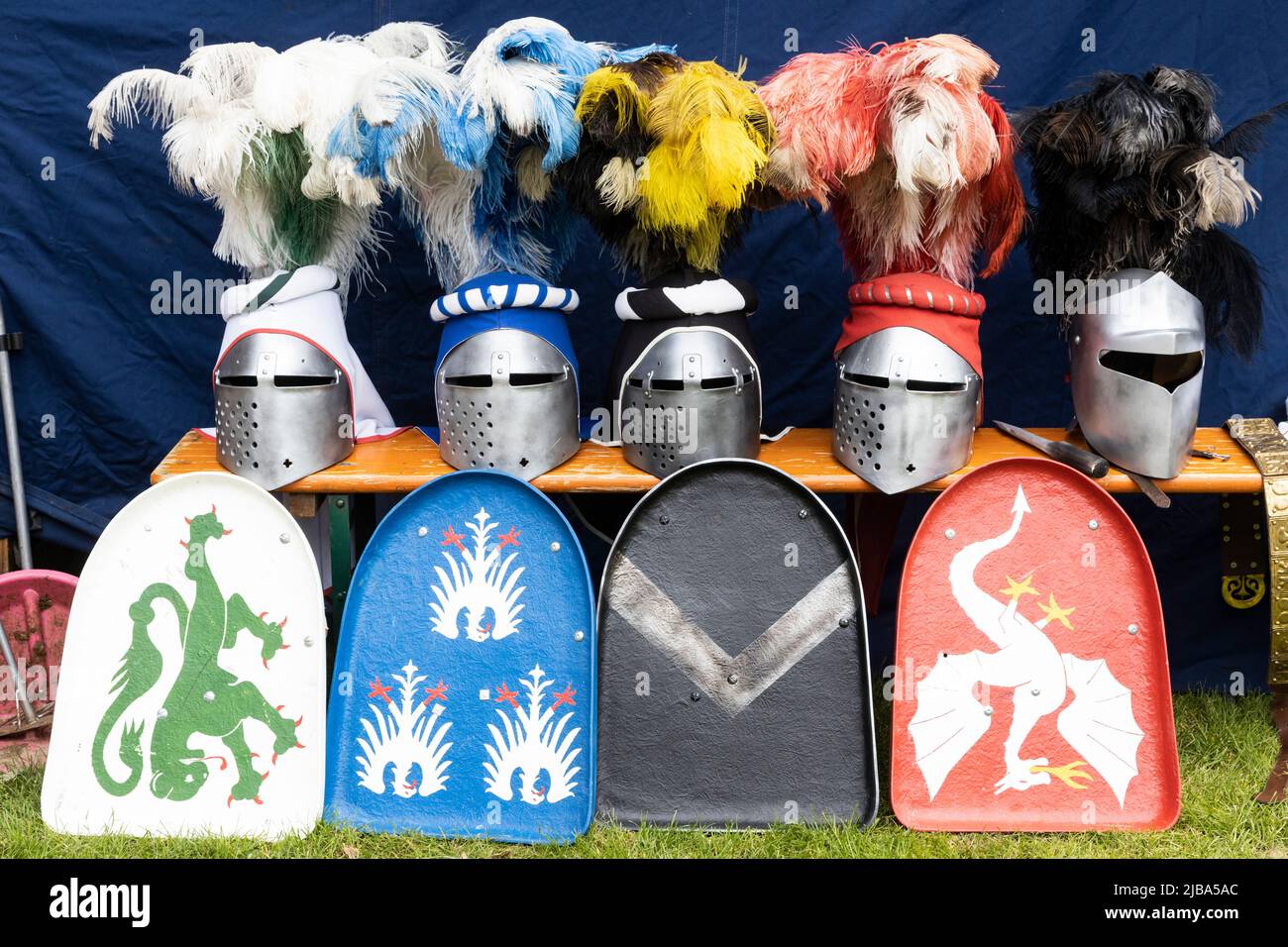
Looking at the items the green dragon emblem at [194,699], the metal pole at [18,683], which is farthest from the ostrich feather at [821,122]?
the metal pole at [18,683]

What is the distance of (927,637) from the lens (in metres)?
2.67

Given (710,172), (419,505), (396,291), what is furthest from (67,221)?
(710,172)

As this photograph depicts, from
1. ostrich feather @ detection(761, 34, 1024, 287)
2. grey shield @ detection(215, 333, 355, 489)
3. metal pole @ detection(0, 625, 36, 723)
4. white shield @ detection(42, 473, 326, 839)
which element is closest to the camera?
ostrich feather @ detection(761, 34, 1024, 287)

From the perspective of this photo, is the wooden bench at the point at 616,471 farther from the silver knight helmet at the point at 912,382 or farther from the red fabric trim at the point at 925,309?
the red fabric trim at the point at 925,309

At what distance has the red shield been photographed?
2.63 metres

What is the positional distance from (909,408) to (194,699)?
5.18 ft

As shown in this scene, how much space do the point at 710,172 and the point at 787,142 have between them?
188 mm

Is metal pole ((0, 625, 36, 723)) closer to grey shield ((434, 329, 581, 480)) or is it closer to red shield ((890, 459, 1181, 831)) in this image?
grey shield ((434, 329, 581, 480))

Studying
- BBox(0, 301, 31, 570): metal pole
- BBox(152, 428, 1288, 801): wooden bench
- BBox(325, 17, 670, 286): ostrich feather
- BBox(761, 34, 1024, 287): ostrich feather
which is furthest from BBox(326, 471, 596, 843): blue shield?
BBox(0, 301, 31, 570): metal pole

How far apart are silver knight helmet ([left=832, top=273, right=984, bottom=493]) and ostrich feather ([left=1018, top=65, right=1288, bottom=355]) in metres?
0.29

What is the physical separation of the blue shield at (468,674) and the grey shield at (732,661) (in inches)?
3.1

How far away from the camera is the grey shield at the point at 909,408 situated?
267 centimetres

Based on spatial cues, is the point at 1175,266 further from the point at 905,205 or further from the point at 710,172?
the point at 710,172

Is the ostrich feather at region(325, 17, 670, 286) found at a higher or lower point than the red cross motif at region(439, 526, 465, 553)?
higher
